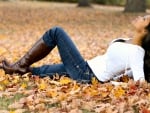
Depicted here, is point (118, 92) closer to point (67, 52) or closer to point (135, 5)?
point (67, 52)

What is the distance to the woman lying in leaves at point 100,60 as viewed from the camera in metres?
6.34

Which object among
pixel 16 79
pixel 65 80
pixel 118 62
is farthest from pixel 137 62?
pixel 16 79

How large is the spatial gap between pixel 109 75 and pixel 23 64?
1.19m

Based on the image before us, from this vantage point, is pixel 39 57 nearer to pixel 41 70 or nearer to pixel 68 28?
pixel 41 70

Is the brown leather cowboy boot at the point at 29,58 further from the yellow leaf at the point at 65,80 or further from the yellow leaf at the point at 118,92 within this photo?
the yellow leaf at the point at 118,92

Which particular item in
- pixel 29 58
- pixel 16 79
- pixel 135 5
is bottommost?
pixel 135 5

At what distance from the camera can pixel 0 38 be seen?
1384cm

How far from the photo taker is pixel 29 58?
6957mm

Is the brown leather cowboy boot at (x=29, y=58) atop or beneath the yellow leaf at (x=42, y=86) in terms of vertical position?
atop

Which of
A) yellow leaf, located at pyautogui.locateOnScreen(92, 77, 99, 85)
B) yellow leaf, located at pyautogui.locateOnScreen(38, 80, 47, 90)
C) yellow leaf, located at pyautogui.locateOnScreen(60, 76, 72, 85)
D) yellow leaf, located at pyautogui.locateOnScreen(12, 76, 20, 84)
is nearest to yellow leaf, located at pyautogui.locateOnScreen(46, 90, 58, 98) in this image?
yellow leaf, located at pyautogui.locateOnScreen(38, 80, 47, 90)

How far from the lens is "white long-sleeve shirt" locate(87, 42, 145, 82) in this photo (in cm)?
625

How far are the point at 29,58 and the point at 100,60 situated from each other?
92cm

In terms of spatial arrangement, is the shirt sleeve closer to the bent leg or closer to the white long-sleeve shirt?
the white long-sleeve shirt

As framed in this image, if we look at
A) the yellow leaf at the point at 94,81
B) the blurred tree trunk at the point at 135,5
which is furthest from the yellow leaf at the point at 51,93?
the blurred tree trunk at the point at 135,5
